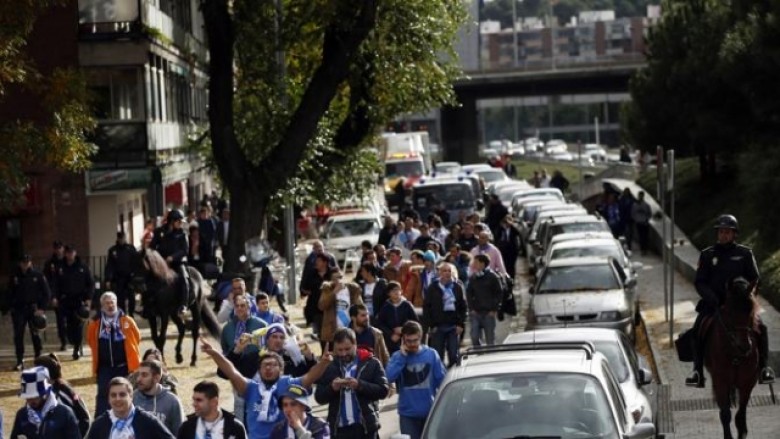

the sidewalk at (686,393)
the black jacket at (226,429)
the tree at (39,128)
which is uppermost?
the tree at (39,128)

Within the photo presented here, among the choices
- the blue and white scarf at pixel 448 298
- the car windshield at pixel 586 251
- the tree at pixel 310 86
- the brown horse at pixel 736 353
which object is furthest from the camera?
the tree at pixel 310 86

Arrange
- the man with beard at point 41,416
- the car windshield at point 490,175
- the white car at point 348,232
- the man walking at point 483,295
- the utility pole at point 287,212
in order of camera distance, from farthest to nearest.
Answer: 1. the car windshield at point 490,175
2. the white car at point 348,232
3. the utility pole at point 287,212
4. the man walking at point 483,295
5. the man with beard at point 41,416

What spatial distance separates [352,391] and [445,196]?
38103 mm

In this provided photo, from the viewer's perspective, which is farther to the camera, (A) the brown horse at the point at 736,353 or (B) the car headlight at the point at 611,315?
→ (B) the car headlight at the point at 611,315

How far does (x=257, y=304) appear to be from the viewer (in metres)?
18.8

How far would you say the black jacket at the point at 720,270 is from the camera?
18547 millimetres

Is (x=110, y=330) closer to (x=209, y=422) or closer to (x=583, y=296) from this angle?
(x=209, y=422)

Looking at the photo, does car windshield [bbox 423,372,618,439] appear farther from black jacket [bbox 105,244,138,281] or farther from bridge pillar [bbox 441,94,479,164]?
bridge pillar [bbox 441,94,479,164]

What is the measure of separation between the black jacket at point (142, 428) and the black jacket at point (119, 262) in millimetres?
16768

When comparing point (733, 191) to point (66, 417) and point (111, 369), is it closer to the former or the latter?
point (111, 369)

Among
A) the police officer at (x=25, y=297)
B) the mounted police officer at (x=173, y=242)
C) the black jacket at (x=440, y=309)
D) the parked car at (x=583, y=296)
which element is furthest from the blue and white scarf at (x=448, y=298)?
the police officer at (x=25, y=297)

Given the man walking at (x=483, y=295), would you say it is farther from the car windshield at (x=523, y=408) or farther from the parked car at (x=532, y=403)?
the car windshield at (x=523, y=408)

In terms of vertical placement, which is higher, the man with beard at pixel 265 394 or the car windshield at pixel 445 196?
the man with beard at pixel 265 394

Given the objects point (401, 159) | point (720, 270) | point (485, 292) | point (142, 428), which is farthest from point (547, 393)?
point (401, 159)
